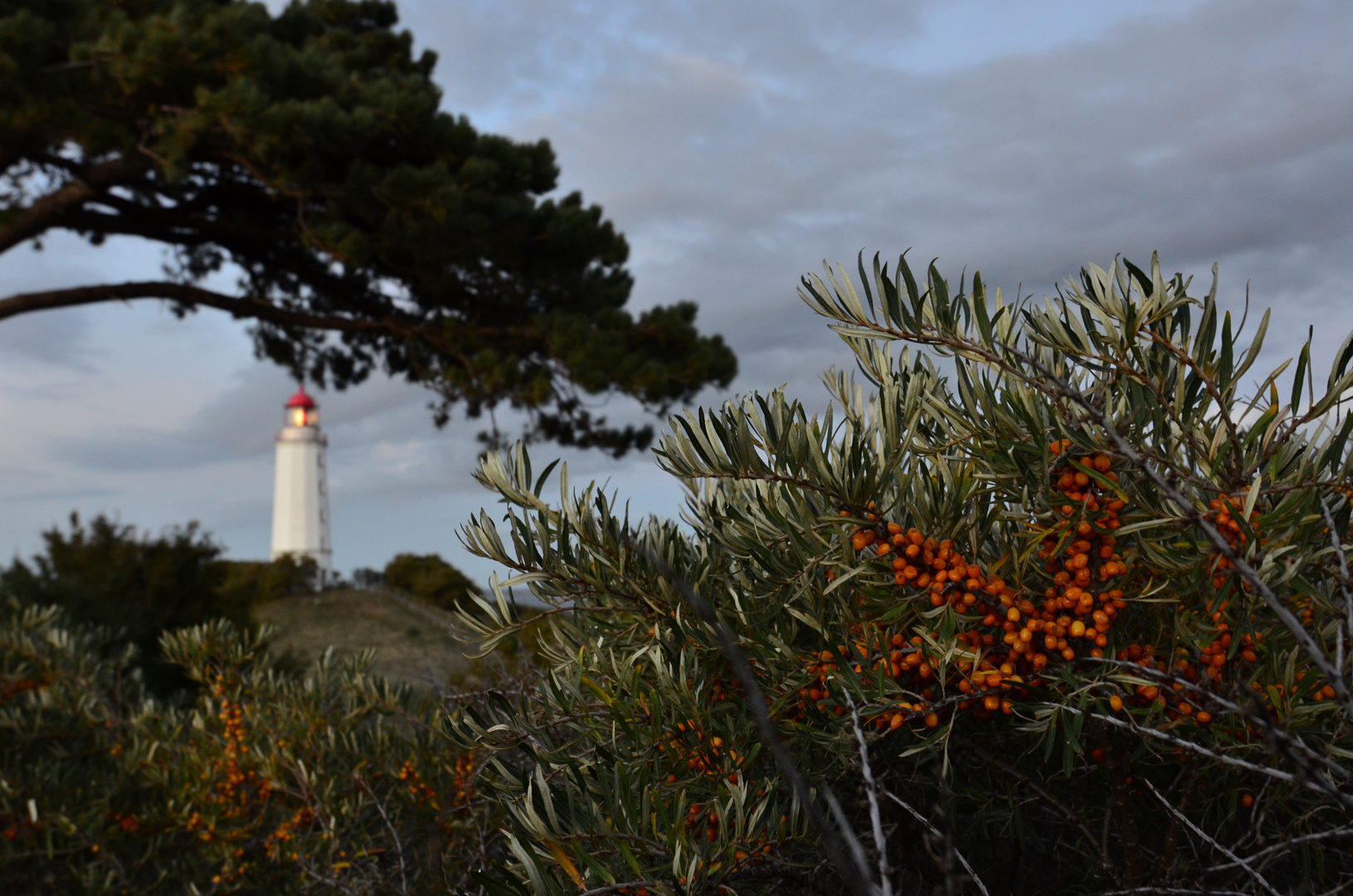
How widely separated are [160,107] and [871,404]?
37.5ft

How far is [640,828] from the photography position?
4.95ft

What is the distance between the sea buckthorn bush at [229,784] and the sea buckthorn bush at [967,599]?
57.9 inches

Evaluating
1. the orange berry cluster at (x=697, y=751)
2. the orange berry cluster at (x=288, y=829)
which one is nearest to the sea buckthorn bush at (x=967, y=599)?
the orange berry cluster at (x=697, y=751)

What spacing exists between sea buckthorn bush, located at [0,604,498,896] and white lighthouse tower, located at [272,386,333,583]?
1612 inches

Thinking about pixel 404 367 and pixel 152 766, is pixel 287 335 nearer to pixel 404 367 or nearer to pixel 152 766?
pixel 404 367

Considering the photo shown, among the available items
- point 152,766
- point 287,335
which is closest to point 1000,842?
point 152,766

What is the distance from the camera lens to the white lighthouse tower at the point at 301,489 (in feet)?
147

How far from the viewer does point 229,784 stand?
3.97m

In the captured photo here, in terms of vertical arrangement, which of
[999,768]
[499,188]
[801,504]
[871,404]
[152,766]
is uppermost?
[499,188]

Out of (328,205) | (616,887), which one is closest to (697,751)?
(616,887)

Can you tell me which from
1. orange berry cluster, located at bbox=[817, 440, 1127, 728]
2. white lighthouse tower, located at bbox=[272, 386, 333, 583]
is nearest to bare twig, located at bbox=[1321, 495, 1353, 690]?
orange berry cluster, located at bbox=[817, 440, 1127, 728]

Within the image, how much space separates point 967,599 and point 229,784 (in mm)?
3520

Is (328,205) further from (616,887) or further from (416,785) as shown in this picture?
(616,887)

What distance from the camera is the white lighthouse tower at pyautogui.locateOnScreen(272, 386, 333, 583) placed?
44.8m
